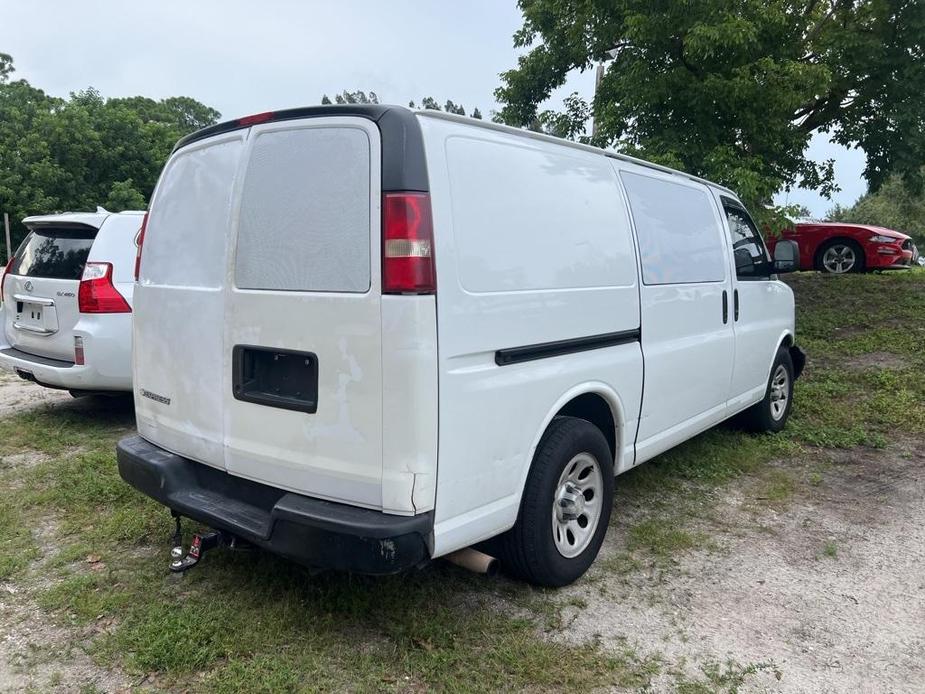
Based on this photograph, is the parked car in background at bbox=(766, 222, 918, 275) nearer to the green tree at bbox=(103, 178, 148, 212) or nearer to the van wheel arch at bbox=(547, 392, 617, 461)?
the van wheel arch at bbox=(547, 392, 617, 461)

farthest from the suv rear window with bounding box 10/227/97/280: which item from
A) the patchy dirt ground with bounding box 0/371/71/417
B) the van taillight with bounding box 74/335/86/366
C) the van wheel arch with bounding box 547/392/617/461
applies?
the van wheel arch with bounding box 547/392/617/461

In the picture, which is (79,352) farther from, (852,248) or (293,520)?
(852,248)

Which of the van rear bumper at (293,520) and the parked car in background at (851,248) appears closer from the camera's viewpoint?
the van rear bumper at (293,520)

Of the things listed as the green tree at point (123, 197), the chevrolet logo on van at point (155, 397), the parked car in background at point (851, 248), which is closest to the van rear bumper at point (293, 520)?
the chevrolet logo on van at point (155, 397)

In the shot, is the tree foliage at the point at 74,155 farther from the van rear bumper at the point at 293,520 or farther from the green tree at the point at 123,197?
the van rear bumper at the point at 293,520

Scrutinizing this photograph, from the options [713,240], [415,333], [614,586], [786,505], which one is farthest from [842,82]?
[415,333]

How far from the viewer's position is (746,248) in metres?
5.08

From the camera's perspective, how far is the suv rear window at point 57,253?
18.0 ft

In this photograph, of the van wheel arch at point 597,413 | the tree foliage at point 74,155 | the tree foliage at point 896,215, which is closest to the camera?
the van wheel arch at point 597,413

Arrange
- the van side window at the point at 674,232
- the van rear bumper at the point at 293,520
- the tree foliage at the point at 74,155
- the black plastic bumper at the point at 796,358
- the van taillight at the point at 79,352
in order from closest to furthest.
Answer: the van rear bumper at the point at 293,520 < the van side window at the point at 674,232 < the van taillight at the point at 79,352 < the black plastic bumper at the point at 796,358 < the tree foliage at the point at 74,155

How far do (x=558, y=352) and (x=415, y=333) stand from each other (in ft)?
2.93

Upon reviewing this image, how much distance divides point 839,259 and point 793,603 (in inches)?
435

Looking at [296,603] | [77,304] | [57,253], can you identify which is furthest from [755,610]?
[57,253]

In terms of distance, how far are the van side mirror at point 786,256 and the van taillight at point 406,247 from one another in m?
3.74
